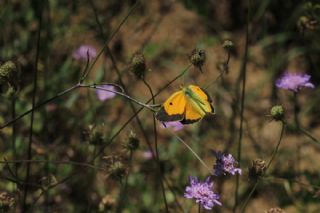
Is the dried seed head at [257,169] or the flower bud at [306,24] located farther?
the flower bud at [306,24]

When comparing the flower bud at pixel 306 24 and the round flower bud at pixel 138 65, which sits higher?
the flower bud at pixel 306 24

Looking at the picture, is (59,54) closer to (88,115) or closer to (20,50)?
(20,50)

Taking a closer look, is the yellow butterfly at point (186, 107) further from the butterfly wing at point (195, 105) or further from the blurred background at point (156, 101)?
the blurred background at point (156, 101)

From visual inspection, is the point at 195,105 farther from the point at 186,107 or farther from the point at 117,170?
the point at 117,170

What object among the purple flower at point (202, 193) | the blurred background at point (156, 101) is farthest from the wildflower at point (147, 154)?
the purple flower at point (202, 193)

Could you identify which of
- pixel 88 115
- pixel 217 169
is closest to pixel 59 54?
pixel 88 115

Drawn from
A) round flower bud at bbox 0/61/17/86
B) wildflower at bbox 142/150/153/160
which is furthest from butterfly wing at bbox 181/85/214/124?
wildflower at bbox 142/150/153/160

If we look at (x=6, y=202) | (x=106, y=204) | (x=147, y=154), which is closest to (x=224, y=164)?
(x=106, y=204)
